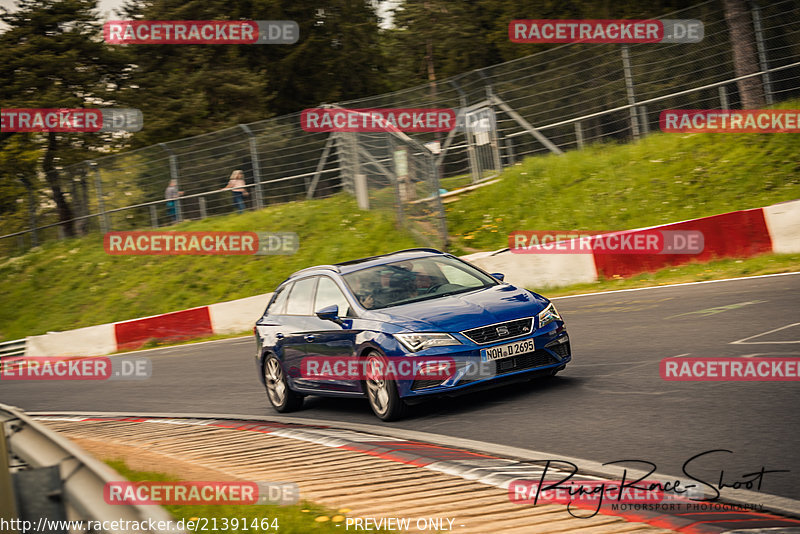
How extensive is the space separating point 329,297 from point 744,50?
1321 cm

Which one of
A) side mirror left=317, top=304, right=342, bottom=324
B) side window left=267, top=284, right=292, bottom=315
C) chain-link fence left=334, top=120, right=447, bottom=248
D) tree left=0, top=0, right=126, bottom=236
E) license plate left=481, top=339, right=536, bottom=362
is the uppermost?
tree left=0, top=0, right=126, bottom=236

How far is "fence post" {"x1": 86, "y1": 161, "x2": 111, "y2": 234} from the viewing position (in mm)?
29297

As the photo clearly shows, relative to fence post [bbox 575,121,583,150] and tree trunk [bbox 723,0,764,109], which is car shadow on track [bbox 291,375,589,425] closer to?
tree trunk [bbox 723,0,764,109]

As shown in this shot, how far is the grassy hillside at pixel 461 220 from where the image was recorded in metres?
18.6

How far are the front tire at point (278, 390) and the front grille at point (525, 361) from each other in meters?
2.97

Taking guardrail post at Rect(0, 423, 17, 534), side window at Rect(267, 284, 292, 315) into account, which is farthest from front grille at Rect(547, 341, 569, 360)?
guardrail post at Rect(0, 423, 17, 534)

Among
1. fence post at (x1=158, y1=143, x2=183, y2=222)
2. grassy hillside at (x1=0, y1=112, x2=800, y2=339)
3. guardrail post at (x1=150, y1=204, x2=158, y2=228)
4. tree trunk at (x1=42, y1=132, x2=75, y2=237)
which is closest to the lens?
grassy hillside at (x1=0, y1=112, x2=800, y2=339)

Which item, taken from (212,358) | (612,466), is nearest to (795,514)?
(612,466)

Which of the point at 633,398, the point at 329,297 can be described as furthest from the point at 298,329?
the point at 633,398

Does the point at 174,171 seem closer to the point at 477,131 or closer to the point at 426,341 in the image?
the point at 477,131

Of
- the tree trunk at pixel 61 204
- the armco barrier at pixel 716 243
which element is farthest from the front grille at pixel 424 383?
the tree trunk at pixel 61 204

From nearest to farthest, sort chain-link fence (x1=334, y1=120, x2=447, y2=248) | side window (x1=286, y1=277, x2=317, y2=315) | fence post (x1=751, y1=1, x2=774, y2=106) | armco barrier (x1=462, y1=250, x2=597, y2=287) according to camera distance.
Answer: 1. side window (x1=286, y1=277, x2=317, y2=315)
2. armco barrier (x1=462, y1=250, x2=597, y2=287)
3. fence post (x1=751, y1=1, x2=774, y2=106)
4. chain-link fence (x1=334, y1=120, x2=447, y2=248)

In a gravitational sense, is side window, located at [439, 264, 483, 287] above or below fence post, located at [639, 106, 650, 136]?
below

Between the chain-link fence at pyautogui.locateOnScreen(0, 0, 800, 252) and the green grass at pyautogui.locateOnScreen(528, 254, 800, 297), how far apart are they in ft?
17.3
